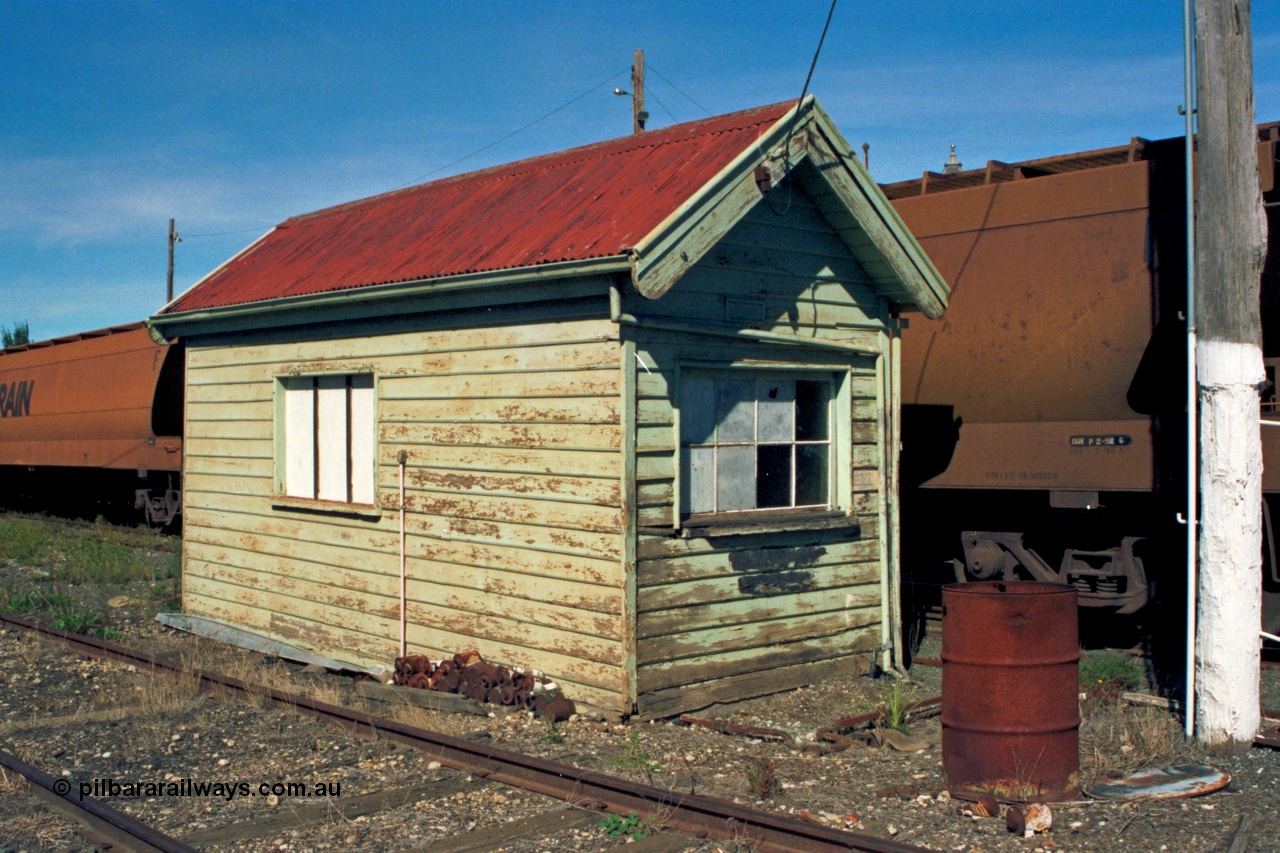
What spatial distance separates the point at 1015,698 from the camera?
573 cm

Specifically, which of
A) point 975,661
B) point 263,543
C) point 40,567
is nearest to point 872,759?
point 975,661

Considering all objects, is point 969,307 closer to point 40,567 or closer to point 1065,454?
point 1065,454

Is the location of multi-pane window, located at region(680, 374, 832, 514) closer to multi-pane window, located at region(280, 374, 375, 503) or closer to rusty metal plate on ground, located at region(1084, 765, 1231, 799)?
multi-pane window, located at region(280, 374, 375, 503)

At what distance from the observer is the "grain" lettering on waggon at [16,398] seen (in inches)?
941

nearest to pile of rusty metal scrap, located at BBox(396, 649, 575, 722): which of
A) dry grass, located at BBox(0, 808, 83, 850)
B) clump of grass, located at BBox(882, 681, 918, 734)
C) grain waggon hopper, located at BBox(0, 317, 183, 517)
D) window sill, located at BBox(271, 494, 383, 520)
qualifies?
window sill, located at BBox(271, 494, 383, 520)

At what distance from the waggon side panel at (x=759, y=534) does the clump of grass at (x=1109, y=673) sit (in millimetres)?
1525

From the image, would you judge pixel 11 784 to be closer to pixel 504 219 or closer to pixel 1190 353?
pixel 504 219

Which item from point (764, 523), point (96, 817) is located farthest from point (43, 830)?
point (764, 523)

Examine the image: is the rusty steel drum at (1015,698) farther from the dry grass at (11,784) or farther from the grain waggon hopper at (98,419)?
the grain waggon hopper at (98,419)

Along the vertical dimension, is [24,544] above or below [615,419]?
below

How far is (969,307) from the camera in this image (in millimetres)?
9930

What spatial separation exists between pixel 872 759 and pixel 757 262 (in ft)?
11.2

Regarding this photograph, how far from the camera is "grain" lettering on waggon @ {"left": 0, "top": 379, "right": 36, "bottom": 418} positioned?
78.4 feet

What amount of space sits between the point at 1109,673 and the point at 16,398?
23461mm
